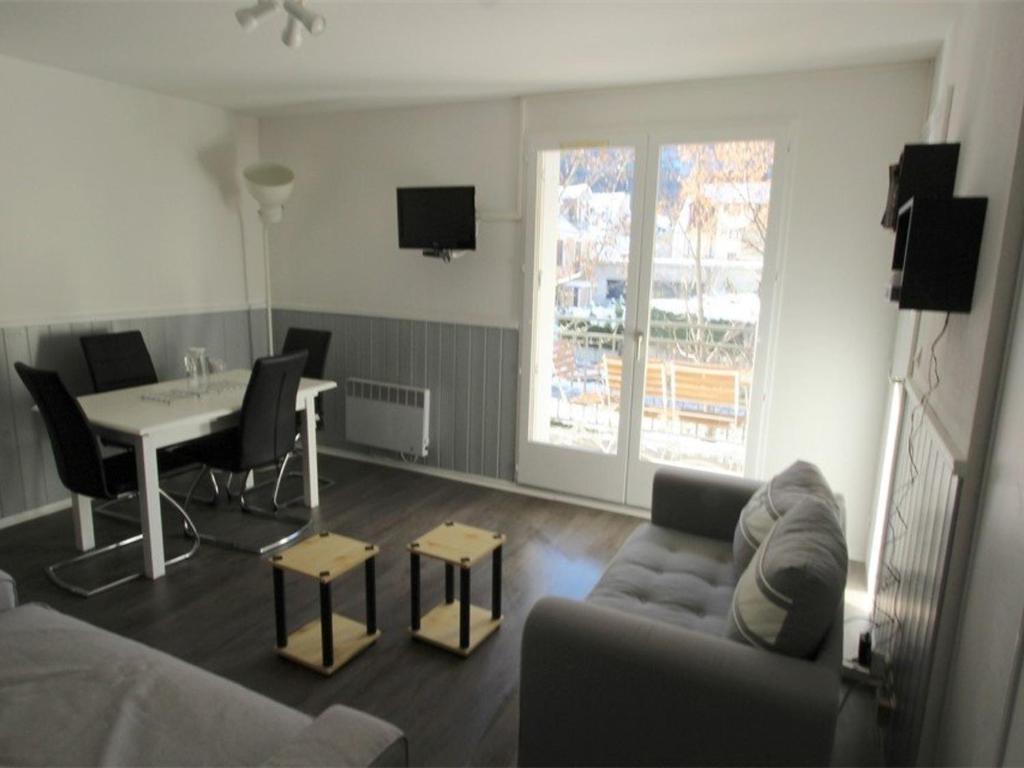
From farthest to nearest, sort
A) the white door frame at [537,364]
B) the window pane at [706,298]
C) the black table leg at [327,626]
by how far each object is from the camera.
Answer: the white door frame at [537,364]
the window pane at [706,298]
the black table leg at [327,626]

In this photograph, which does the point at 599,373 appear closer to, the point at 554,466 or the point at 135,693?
the point at 554,466

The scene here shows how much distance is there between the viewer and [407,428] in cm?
466

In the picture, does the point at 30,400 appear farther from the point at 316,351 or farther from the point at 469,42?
the point at 469,42

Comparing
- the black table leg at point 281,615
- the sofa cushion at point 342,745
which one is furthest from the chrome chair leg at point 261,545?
the sofa cushion at point 342,745

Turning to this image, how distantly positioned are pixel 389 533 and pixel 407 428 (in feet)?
3.48

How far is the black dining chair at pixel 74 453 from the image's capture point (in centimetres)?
289

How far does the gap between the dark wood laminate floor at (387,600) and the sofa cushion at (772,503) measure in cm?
97

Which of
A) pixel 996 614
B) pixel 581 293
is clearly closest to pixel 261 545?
pixel 581 293

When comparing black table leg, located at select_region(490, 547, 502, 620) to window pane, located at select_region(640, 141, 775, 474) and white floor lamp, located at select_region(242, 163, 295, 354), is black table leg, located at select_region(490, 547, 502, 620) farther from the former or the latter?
white floor lamp, located at select_region(242, 163, 295, 354)

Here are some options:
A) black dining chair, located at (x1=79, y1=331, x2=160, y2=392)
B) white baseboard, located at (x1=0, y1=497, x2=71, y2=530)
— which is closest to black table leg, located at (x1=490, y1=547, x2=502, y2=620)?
black dining chair, located at (x1=79, y1=331, x2=160, y2=392)

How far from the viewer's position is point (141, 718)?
1.48 metres

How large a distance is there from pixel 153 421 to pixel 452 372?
1.97 meters

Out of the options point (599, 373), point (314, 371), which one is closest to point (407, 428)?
point (314, 371)

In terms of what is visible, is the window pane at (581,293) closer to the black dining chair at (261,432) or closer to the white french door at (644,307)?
the white french door at (644,307)
